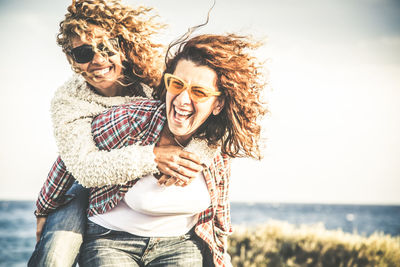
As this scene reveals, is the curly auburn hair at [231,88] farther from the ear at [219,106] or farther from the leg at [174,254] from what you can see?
the leg at [174,254]

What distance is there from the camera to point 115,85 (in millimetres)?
2801

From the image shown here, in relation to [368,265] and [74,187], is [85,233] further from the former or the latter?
[368,265]

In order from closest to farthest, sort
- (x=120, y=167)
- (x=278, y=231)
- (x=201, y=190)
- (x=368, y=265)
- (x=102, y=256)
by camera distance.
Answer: (x=120, y=167) → (x=102, y=256) → (x=201, y=190) → (x=368, y=265) → (x=278, y=231)

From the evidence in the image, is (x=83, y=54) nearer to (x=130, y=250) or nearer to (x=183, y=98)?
(x=183, y=98)

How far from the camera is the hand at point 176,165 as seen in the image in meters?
2.25

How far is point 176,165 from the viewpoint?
2.25 meters

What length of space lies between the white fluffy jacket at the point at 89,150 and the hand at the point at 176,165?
7 centimetres

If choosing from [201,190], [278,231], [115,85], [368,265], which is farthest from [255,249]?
[115,85]

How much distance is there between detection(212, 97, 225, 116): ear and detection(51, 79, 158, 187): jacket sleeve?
2.06 feet

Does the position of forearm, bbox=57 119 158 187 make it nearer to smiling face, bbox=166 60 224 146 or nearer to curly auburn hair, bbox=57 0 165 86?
smiling face, bbox=166 60 224 146

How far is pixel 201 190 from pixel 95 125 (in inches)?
37.8

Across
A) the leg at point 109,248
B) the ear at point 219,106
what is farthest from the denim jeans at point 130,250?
the ear at point 219,106

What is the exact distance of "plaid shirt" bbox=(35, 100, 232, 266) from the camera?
2.30 m

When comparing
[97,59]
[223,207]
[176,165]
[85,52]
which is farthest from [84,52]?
[223,207]
